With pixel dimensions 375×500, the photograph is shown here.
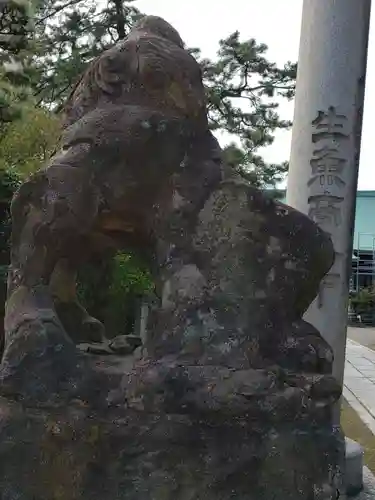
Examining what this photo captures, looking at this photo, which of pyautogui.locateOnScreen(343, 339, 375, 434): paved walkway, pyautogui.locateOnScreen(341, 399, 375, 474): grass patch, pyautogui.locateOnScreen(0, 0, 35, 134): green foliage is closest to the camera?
pyautogui.locateOnScreen(341, 399, 375, 474): grass patch

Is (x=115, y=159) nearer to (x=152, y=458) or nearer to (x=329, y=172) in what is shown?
(x=152, y=458)

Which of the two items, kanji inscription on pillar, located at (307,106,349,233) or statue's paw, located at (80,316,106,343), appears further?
kanji inscription on pillar, located at (307,106,349,233)

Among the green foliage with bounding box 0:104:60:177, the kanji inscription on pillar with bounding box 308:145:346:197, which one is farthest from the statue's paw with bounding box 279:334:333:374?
the green foliage with bounding box 0:104:60:177

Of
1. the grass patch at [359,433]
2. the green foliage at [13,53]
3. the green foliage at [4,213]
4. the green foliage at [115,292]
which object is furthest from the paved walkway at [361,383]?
the green foliage at [13,53]

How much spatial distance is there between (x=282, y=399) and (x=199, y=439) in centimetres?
21

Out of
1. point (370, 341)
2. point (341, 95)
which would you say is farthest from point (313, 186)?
point (370, 341)

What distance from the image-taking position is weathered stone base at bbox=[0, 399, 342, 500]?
154 centimetres

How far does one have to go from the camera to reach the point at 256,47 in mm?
8273

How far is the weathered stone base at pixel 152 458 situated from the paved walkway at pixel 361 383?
3.91 m

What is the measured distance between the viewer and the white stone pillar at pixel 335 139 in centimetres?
362

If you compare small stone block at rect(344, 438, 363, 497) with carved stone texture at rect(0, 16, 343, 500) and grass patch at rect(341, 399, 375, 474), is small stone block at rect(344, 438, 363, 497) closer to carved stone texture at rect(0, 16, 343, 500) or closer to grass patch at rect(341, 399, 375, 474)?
grass patch at rect(341, 399, 375, 474)

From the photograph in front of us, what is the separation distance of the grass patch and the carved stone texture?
9.03 ft

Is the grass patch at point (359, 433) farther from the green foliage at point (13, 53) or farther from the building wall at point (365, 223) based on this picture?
the building wall at point (365, 223)

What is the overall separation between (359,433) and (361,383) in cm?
313
